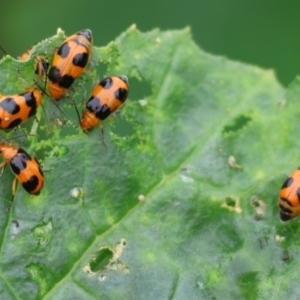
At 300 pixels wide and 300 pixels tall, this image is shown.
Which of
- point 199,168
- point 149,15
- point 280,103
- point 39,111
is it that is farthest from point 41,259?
point 149,15

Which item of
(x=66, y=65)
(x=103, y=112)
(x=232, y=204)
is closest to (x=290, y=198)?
(x=232, y=204)

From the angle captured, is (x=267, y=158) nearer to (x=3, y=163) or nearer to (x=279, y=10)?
(x=3, y=163)

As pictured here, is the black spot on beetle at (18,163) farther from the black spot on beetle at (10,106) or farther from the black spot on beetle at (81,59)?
the black spot on beetle at (81,59)

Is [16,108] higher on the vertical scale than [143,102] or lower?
higher

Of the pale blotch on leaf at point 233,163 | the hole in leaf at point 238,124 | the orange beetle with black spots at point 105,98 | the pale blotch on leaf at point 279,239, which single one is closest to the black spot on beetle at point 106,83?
the orange beetle with black spots at point 105,98

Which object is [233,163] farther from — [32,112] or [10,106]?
[10,106]

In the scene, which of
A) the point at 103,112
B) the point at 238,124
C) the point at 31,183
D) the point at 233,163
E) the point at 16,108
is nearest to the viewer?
the point at 31,183
